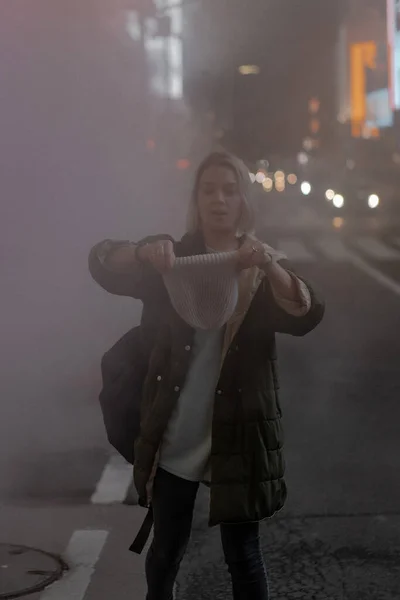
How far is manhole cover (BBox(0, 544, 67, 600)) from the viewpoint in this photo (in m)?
3.56

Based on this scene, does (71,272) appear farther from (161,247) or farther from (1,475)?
(161,247)

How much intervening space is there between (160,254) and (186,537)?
0.86 m

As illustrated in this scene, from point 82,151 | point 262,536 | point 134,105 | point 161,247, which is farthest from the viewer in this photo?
point 134,105

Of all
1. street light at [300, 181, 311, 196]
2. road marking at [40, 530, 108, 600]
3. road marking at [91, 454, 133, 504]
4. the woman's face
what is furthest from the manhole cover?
street light at [300, 181, 311, 196]

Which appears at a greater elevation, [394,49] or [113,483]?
[394,49]

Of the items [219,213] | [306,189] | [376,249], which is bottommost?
[376,249]

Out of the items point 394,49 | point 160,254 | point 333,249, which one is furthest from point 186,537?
point 394,49

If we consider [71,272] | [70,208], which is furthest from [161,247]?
[70,208]

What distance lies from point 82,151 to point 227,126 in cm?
3832

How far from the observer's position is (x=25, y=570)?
3752 millimetres

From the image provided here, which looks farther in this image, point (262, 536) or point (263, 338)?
point (262, 536)

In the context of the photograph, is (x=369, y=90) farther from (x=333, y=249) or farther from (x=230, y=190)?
(x=230, y=190)

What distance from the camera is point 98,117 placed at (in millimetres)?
14391

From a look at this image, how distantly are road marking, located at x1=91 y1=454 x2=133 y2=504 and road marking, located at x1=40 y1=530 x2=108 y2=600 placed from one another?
47 centimetres
